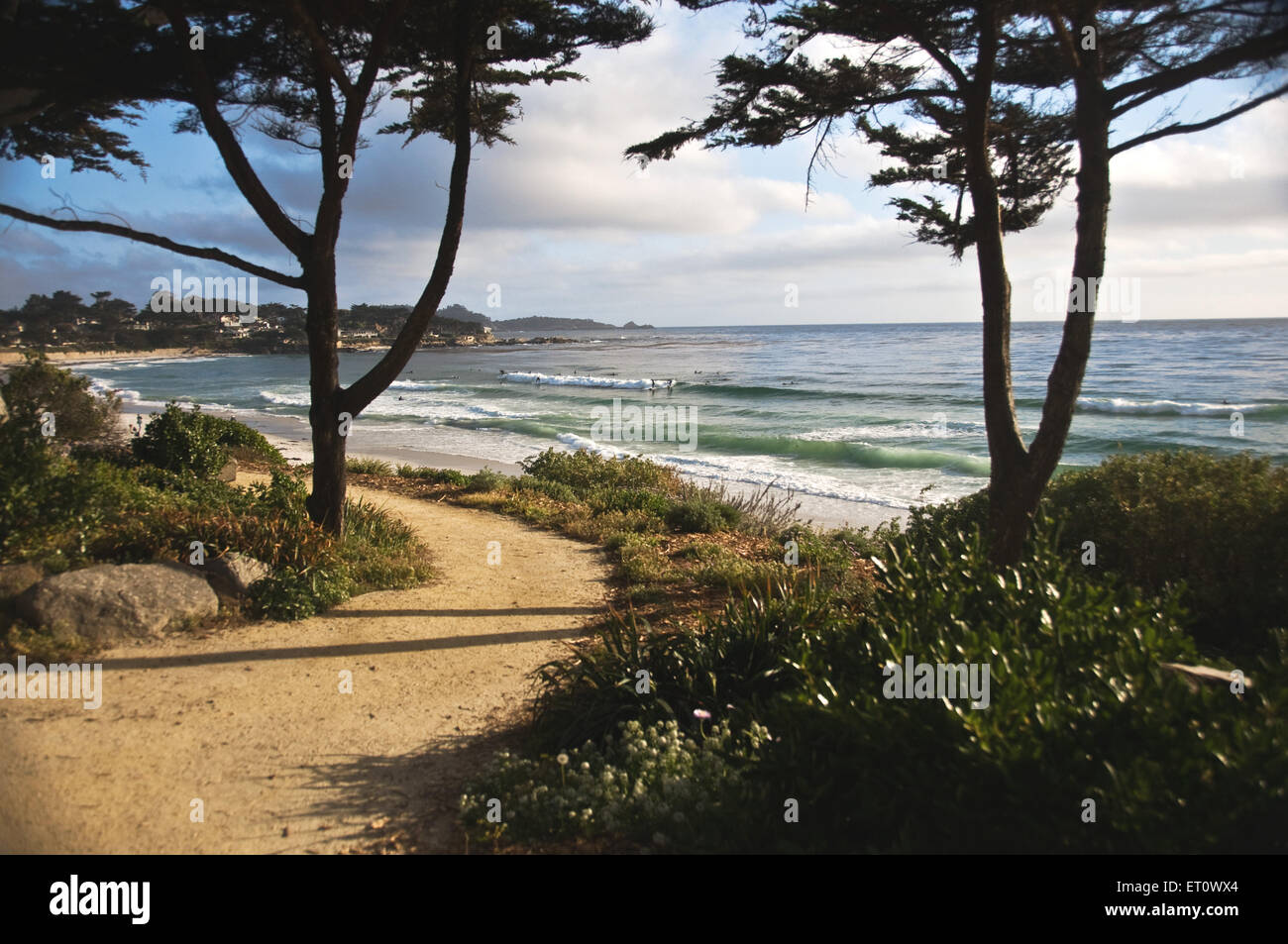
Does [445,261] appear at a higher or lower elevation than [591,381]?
higher

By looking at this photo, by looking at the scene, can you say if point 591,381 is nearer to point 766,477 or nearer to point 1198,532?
point 766,477

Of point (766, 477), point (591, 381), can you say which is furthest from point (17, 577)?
point (591, 381)

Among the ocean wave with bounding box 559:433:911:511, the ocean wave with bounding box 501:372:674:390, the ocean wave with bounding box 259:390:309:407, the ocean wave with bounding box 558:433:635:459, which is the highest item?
the ocean wave with bounding box 501:372:674:390

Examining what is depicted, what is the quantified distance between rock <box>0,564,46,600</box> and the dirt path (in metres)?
0.90

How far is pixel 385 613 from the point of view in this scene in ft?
24.2

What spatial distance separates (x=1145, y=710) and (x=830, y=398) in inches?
1377

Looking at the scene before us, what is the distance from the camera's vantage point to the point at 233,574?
23.1 feet

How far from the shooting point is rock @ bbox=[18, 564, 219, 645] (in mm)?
5957

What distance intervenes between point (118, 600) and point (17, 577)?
730 mm

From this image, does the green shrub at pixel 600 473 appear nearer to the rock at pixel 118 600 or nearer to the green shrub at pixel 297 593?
the green shrub at pixel 297 593

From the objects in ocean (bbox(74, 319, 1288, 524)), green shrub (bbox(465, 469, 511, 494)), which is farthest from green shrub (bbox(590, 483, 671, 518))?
ocean (bbox(74, 319, 1288, 524))

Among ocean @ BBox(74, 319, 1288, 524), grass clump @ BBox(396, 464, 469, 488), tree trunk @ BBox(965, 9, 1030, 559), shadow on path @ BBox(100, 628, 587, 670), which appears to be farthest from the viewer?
ocean @ BBox(74, 319, 1288, 524)

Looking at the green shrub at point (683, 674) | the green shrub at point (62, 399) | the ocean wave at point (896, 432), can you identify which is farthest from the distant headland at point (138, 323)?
the ocean wave at point (896, 432)

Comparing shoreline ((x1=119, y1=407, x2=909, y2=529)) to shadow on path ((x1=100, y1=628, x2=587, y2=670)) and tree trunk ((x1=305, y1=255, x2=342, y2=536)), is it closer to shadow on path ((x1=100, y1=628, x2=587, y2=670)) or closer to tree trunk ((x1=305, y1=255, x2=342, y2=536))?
tree trunk ((x1=305, y1=255, x2=342, y2=536))
